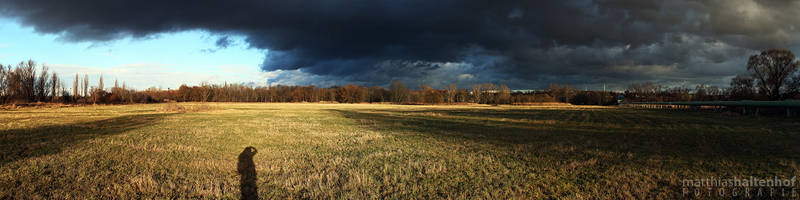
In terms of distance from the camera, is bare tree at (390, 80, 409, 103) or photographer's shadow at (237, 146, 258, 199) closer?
photographer's shadow at (237, 146, 258, 199)

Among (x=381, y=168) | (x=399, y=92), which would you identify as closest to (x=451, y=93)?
(x=399, y=92)

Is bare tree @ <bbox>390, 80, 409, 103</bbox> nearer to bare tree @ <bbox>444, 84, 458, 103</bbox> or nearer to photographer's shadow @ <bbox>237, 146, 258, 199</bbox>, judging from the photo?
bare tree @ <bbox>444, 84, 458, 103</bbox>

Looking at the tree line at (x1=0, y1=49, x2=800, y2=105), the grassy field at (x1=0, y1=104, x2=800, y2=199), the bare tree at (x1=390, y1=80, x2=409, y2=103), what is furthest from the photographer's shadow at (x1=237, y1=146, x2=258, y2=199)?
the bare tree at (x1=390, y1=80, x2=409, y2=103)

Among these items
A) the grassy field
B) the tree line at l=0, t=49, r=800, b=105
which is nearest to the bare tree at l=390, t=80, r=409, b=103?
the tree line at l=0, t=49, r=800, b=105

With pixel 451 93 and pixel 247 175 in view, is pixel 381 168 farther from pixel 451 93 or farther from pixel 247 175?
pixel 451 93

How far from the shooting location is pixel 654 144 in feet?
36.0

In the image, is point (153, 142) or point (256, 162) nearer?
point (256, 162)

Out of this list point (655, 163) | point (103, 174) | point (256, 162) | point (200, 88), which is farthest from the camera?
point (200, 88)

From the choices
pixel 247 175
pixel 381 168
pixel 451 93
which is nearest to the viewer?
pixel 247 175

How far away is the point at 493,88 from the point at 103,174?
143 metres

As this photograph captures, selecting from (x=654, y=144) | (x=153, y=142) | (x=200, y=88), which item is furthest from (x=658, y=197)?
(x=200, y=88)

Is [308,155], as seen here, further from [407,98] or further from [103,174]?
[407,98]

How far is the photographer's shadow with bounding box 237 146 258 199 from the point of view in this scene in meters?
5.73

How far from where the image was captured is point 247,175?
23.0ft
